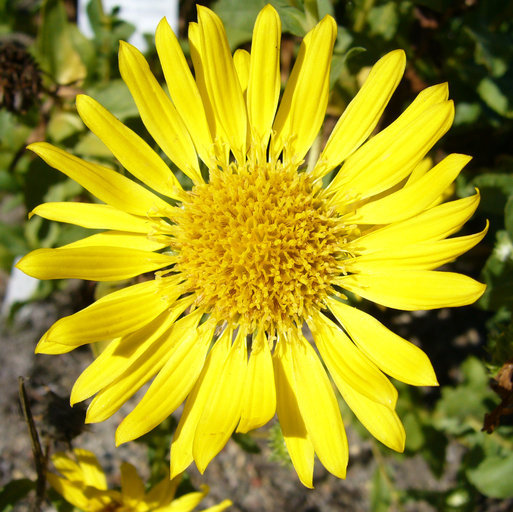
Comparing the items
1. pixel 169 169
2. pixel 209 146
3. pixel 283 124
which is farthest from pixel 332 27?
pixel 169 169

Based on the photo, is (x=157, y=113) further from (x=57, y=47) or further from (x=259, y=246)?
(x=57, y=47)

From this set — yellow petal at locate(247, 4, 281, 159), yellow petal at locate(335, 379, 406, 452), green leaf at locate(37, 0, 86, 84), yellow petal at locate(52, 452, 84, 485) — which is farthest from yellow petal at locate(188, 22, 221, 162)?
yellow petal at locate(52, 452, 84, 485)

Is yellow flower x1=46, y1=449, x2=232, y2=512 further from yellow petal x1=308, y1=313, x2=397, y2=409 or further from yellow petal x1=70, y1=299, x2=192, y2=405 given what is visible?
yellow petal x1=308, y1=313, x2=397, y2=409

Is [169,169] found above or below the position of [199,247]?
above

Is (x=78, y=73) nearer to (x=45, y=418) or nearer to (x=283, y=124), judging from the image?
(x=283, y=124)

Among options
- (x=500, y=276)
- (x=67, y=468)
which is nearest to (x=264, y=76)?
(x=500, y=276)

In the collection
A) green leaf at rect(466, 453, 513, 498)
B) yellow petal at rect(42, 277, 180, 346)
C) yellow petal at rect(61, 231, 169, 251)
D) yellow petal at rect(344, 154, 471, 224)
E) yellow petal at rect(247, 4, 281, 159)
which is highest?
yellow petal at rect(247, 4, 281, 159)
